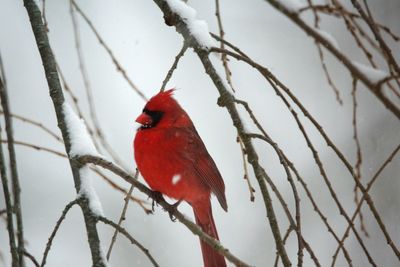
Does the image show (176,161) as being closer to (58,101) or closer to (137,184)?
(58,101)

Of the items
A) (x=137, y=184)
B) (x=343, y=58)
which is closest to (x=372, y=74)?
(x=343, y=58)

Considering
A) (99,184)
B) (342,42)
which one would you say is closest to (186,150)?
(99,184)

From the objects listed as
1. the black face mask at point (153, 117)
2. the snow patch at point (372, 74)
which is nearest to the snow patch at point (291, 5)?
the snow patch at point (372, 74)

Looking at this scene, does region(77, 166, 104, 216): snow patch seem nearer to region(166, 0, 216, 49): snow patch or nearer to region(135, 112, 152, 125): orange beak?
region(166, 0, 216, 49): snow patch

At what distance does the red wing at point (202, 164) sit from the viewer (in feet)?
9.01

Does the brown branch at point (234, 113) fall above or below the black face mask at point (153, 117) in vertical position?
below

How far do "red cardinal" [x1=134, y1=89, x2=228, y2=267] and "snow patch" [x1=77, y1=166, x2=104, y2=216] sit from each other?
2.19 ft

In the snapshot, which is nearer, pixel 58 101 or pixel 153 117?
pixel 58 101

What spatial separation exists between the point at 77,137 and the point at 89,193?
0.24m

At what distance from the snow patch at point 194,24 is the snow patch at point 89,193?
1.92 ft

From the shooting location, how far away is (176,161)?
2.66m

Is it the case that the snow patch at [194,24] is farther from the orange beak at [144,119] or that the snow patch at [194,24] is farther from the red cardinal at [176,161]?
the orange beak at [144,119]

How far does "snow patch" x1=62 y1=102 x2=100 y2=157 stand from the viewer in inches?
74.2

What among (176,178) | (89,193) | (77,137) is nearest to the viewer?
(89,193)
